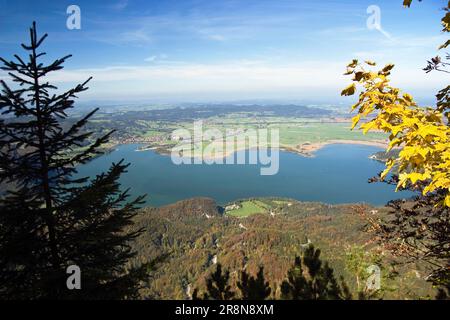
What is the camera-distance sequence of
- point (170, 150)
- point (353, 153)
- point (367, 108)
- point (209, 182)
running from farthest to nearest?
point (170, 150), point (353, 153), point (209, 182), point (367, 108)

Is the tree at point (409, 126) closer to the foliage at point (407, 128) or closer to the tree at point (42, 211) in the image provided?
the foliage at point (407, 128)

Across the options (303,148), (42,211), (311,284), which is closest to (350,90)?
(311,284)

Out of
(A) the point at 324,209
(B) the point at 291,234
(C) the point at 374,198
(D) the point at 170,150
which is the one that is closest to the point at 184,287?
(B) the point at 291,234

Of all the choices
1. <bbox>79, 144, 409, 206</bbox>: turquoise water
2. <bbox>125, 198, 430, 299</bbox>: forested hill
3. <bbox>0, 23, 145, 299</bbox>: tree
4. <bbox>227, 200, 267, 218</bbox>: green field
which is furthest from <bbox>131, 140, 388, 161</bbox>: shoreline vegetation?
<bbox>0, 23, 145, 299</bbox>: tree

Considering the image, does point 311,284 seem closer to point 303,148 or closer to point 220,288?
point 220,288

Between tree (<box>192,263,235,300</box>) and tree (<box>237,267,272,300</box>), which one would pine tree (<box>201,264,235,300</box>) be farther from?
tree (<box>237,267,272,300</box>)

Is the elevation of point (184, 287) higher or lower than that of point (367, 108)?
lower

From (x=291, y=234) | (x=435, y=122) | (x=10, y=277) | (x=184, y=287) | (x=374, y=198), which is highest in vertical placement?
(x=435, y=122)

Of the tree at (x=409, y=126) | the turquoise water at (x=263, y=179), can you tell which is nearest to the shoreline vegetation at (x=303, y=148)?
the turquoise water at (x=263, y=179)
